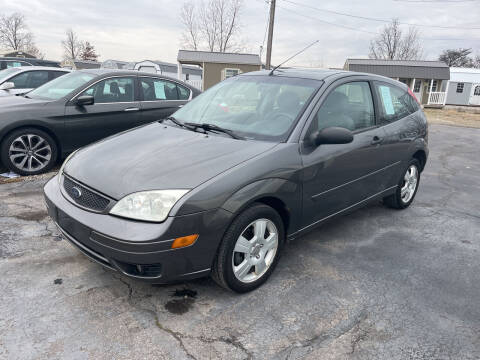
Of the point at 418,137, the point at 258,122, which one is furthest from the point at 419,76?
the point at 258,122

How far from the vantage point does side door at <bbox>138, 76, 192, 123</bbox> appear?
6.40 metres

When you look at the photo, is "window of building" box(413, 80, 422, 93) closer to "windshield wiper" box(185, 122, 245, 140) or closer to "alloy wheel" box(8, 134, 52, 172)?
"alloy wheel" box(8, 134, 52, 172)

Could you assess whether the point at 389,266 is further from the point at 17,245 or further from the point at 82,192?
the point at 17,245

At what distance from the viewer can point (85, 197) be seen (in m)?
2.67

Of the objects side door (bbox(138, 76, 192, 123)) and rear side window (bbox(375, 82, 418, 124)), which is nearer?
rear side window (bbox(375, 82, 418, 124))

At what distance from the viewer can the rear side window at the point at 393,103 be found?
13.6 ft

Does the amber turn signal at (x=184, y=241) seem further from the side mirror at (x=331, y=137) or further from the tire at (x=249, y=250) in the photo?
the side mirror at (x=331, y=137)

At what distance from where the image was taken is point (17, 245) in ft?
11.4

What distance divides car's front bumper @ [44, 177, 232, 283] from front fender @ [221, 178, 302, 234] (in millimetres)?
111

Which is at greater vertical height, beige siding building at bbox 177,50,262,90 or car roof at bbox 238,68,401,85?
beige siding building at bbox 177,50,262,90

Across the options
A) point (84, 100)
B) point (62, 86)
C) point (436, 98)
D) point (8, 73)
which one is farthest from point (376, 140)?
point (436, 98)

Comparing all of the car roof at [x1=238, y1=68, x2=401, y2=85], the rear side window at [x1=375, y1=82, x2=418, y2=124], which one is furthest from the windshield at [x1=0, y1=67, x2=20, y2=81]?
the rear side window at [x1=375, y1=82, x2=418, y2=124]

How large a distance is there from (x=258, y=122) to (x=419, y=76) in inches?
1377

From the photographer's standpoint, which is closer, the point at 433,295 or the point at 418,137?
the point at 433,295
